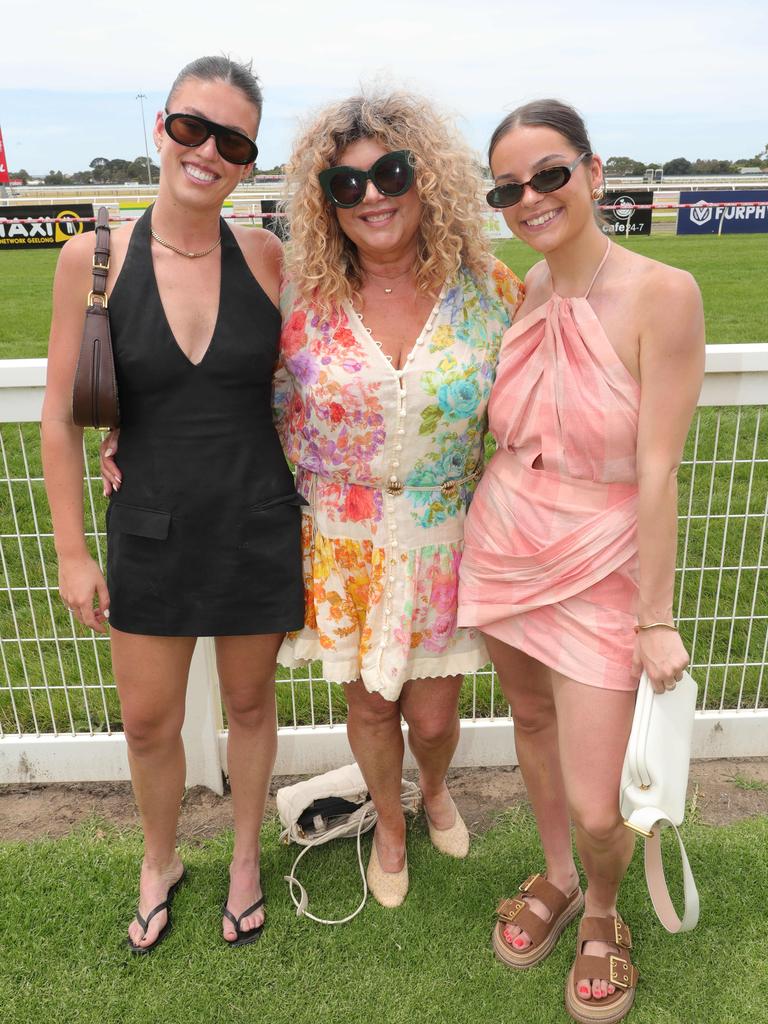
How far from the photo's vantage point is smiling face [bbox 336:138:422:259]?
221cm

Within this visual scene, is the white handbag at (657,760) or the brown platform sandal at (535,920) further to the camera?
the brown platform sandal at (535,920)

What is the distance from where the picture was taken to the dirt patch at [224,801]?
3.10 metres

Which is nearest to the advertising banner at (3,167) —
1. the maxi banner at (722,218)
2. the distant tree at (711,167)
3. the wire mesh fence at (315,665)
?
the maxi banner at (722,218)

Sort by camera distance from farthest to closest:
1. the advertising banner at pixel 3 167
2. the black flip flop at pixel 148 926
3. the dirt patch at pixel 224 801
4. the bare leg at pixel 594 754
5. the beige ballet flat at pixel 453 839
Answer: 1. the advertising banner at pixel 3 167
2. the dirt patch at pixel 224 801
3. the beige ballet flat at pixel 453 839
4. the black flip flop at pixel 148 926
5. the bare leg at pixel 594 754

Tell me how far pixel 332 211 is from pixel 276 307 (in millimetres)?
293

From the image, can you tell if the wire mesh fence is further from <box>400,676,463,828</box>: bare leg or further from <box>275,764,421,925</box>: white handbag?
<box>400,676,463,828</box>: bare leg

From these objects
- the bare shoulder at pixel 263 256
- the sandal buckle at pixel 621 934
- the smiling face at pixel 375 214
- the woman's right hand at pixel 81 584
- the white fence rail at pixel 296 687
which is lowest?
the sandal buckle at pixel 621 934

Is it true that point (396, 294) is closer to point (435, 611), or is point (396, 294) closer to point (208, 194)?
point (208, 194)

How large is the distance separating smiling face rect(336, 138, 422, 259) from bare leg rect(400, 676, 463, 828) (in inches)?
49.4

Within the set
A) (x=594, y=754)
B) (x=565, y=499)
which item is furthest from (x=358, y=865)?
(x=565, y=499)

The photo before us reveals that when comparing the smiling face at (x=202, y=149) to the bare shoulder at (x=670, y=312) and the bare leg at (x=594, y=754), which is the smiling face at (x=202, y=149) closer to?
the bare shoulder at (x=670, y=312)

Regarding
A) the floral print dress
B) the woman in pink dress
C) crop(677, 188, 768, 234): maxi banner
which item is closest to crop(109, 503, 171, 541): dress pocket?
the floral print dress

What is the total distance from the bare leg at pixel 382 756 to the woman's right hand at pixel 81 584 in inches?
30.4

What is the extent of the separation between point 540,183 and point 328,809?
6.94 ft
